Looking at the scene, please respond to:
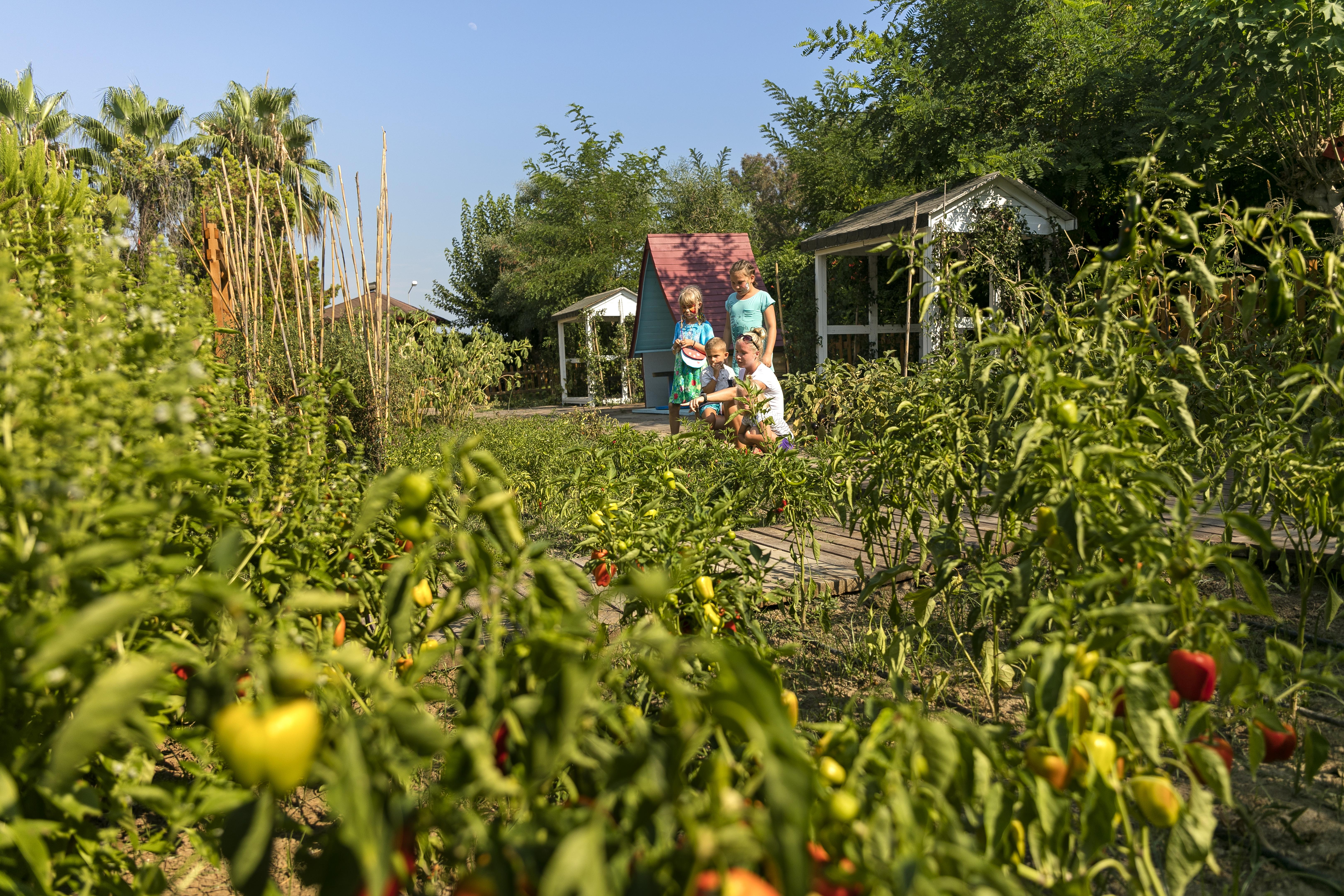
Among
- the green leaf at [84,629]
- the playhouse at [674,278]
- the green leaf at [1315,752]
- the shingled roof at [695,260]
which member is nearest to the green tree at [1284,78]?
the playhouse at [674,278]

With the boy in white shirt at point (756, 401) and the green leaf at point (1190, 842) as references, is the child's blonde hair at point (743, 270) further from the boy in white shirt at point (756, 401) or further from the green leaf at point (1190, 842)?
the green leaf at point (1190, 842)

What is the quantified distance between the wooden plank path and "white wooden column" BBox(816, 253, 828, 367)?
257 inches

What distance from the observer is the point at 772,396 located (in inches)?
176

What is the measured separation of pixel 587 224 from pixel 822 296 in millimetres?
12000

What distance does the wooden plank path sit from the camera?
117 inches

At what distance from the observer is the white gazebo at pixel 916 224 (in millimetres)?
9242

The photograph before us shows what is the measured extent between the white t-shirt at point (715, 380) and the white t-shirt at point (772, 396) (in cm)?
23

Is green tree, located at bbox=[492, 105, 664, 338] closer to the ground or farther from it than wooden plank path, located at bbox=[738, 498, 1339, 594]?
farther from it

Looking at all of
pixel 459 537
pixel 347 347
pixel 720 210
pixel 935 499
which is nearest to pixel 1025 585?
pixel 459 537

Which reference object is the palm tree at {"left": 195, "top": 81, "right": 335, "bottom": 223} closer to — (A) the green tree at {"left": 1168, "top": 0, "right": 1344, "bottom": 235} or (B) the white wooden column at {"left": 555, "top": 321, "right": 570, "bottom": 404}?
(B) the white wooden column at {"left": 555, "top": 321, "right": 570, "bottom": 404}

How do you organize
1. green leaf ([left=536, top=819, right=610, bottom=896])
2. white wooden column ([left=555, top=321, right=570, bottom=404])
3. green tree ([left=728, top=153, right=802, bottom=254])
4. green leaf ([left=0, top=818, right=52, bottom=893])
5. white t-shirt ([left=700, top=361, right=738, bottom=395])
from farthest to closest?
green tree ([left=728, top=153, right=802, bottom=254])
white wooden column ([left=555, top=321, right=570, bottom=404])
white t-shirt ([left=700, top=361, right=738, bottom=395])
green leaf ([left=0, top=818, right=52, bottom=893])
green leaf ([left=536, top=819, right=610, bottom=896])

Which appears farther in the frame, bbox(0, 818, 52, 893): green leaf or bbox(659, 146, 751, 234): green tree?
bbox(659, 146, 751, 234): green tree

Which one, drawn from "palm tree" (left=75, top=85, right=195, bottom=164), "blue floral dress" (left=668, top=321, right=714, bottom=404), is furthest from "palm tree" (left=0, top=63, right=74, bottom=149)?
"blue floral dress" (left=668, top=321, right=714, bottom=404)

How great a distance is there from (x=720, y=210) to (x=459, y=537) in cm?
2866
